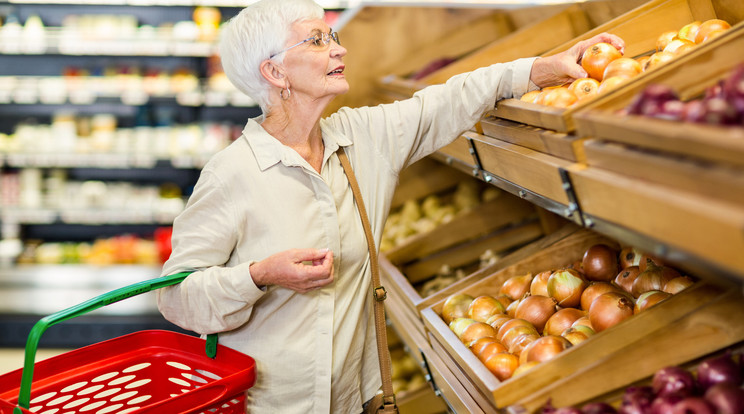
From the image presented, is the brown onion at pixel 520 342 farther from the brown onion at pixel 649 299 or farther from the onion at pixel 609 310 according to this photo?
the brown onion at pixel 649 299

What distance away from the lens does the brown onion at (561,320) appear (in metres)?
1.74

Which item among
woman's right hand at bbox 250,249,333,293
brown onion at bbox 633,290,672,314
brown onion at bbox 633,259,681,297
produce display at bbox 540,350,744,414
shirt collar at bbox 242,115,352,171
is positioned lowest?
brown onion at bbox 633,259,681,297

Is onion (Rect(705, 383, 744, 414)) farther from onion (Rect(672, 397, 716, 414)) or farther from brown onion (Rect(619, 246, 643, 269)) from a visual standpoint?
brown onion (Rect(619, 246, 643, 269))

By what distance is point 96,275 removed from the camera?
5137 mm

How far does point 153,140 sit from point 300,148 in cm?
370

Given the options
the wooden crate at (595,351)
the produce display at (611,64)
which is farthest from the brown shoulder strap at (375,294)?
the produce display at (611,64)

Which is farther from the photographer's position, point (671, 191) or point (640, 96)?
point (640, 96)

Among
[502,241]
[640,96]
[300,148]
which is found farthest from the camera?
[502,241]

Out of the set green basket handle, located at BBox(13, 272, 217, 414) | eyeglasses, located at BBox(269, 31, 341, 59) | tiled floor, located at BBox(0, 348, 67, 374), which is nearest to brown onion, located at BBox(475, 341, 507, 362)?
green basket handle, located at BBox(13, 272, 217, 414)

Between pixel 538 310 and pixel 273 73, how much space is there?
3.02ft

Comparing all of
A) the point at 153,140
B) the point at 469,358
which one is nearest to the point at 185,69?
the point at 153,140

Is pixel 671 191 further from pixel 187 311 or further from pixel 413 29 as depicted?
pixel 413 29

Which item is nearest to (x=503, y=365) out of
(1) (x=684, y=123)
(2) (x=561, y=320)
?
(2) (x=561, y=320)

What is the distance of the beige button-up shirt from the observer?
170 centimetres
